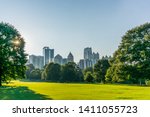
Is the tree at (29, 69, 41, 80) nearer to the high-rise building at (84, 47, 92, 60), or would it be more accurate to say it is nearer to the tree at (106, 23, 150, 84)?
the tree at (106, 23, 150, 84)

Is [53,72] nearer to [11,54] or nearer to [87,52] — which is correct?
[11,54]

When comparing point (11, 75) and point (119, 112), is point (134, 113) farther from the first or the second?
point (11, 75)

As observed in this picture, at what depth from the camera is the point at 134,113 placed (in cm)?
1805

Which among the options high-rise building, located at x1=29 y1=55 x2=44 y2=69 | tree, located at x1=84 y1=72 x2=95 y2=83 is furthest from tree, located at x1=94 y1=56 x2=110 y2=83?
high-rise building, located at x1=29 y1=55 x2=44 y2=69

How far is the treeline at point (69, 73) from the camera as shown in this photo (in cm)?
5556

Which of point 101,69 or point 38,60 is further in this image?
point 101,69

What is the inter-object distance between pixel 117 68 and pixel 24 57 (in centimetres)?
1404

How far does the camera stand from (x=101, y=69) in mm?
67375

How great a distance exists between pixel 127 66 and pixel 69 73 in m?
11.1

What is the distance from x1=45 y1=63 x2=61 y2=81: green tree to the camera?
5380 cm

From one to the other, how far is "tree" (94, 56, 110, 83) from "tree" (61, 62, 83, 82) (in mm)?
3005

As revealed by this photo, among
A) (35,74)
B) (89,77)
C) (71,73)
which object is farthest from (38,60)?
(89,77)

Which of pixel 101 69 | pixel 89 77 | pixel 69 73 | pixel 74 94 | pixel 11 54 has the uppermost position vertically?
pixel 11 54

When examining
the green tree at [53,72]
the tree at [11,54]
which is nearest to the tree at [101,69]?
the green tree at [53,72]
